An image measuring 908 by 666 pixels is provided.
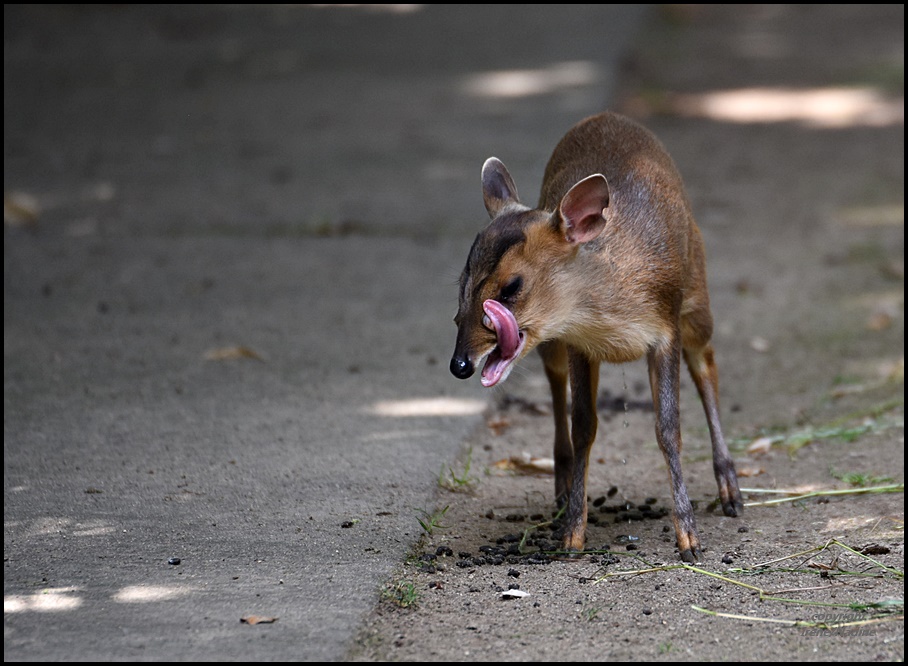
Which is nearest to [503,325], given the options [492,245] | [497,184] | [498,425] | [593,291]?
[492,245]

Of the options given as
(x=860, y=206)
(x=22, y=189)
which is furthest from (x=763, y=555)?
(x=22, y=189)

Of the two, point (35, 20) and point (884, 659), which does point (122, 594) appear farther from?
point (35, 20)

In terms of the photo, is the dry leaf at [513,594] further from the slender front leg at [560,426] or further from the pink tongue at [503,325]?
the slender front leg at [560,426]

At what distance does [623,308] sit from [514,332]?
0.53 metres

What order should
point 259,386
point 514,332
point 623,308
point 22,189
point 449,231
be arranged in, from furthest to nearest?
point 22,189 → point 449,231 → point 259,386 → point 623,308 → point 514,332

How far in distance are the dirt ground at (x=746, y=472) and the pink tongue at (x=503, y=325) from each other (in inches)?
28.5

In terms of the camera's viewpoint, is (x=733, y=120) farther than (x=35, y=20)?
No

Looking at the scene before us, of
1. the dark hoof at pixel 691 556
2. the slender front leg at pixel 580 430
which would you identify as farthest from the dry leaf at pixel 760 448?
the dark hoof at pixel 691 556

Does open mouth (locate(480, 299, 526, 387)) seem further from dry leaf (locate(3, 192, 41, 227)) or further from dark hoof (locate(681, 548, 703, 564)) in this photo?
dry leaf (locate(3, 192, 41, 227))

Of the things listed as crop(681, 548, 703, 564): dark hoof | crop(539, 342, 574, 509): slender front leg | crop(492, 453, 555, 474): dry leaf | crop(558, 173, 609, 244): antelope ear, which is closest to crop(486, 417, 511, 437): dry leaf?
crop(492, 453, 555, 474): dry leaf

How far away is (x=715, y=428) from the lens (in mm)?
4922

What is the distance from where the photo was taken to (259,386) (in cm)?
584

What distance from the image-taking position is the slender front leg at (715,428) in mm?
4773

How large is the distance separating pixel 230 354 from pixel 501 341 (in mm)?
2597
